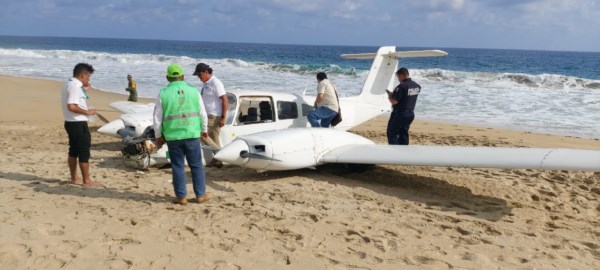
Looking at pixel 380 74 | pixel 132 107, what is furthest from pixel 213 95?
pixel 380 74

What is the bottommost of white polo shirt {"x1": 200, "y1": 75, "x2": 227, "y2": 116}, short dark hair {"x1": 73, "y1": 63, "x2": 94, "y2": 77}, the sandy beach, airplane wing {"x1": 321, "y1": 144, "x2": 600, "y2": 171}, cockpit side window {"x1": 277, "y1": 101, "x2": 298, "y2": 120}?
the sandy beach

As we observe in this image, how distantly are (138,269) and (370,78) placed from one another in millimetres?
7843

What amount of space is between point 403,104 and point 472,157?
212 cm

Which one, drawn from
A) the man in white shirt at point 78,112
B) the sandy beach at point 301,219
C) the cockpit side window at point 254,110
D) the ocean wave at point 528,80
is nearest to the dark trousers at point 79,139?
the man in white shirt at point 78,112

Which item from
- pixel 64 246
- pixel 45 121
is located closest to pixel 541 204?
pixel 64 246

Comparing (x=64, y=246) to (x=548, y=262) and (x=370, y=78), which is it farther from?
(x=370, y=78)

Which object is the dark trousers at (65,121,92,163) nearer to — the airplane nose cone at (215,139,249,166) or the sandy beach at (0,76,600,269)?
the sandy beach at (0,76,600,269)

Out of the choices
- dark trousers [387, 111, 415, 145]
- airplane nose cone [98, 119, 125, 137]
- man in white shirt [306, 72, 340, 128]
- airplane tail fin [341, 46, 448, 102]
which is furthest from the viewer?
Answer: airplane tail fin [341, 46, 448, 102]

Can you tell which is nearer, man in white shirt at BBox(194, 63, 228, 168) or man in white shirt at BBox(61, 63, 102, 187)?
man in white shirt at BBox(61, 63, 102, 187)

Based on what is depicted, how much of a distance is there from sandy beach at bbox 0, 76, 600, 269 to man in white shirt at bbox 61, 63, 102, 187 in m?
0.49

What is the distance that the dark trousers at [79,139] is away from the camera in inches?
241

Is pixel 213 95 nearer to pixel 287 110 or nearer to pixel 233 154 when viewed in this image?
pixel 233 154

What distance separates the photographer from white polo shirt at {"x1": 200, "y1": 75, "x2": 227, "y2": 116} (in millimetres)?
7367

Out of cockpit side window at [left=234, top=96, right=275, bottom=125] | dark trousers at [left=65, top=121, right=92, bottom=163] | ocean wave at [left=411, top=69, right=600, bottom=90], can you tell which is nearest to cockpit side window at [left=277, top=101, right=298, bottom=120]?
cockpit side window at [left=234, top=96, right=275, bottom=125]
